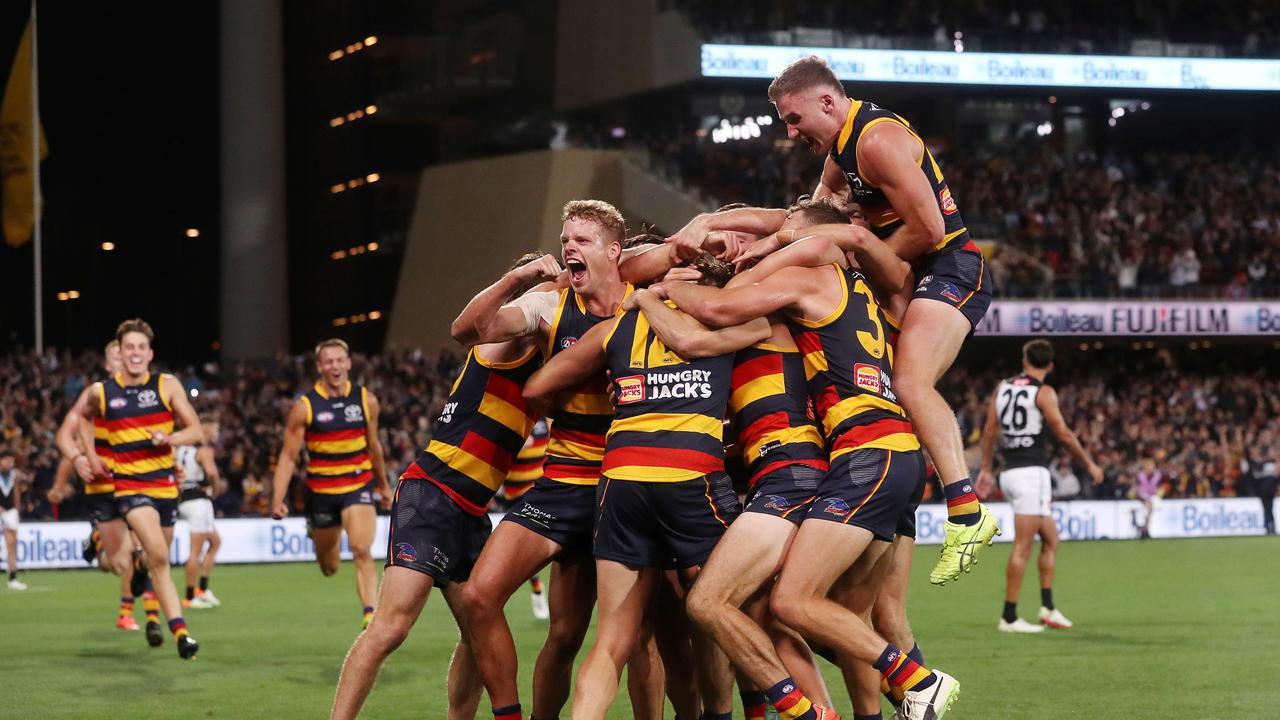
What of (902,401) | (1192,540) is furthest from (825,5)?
(902,401)

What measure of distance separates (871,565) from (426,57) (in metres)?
37.6

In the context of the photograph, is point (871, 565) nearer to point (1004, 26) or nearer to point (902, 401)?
point (902, 401)

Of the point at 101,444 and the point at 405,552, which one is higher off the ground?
the point at 101,444

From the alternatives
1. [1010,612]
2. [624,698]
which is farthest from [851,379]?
[1010,612]

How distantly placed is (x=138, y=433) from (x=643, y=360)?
26.4ft

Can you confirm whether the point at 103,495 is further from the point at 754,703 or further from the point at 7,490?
the point at 754,703

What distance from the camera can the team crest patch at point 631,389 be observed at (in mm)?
7359

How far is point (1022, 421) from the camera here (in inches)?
592

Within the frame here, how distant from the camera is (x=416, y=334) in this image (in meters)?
40.8

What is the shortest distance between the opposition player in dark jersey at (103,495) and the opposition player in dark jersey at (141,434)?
0.09m

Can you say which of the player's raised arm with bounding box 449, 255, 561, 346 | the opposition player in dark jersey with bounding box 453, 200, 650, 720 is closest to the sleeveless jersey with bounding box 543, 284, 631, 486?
the opposition player in dark jersey with bounding box 453, 200, 650, 720

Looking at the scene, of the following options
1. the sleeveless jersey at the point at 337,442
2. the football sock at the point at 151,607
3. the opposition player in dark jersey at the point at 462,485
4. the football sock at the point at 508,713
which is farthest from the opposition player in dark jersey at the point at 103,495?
the football sock at the point at 508,713

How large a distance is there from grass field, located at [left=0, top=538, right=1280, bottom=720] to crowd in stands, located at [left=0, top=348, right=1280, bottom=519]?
6.26 metres

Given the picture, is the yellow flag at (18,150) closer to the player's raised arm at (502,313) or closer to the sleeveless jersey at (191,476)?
the sleeveless jersey at (191,476)
